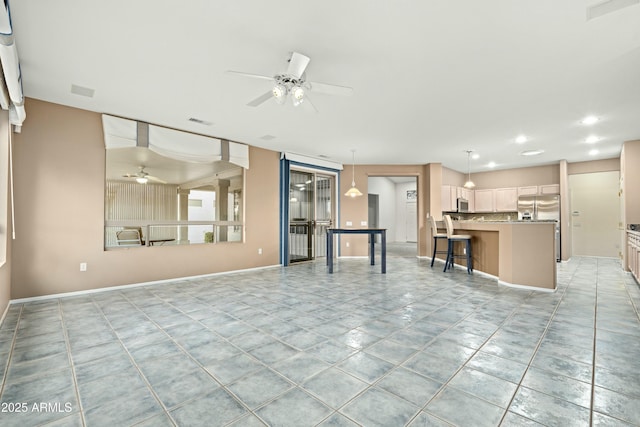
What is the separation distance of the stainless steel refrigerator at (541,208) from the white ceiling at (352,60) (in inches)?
123

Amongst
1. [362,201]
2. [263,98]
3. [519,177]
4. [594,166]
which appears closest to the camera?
[263,98]

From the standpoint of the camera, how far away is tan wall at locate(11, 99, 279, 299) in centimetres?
354

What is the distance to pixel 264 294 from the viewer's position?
390 cm

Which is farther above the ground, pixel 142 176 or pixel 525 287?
pixel 142 176

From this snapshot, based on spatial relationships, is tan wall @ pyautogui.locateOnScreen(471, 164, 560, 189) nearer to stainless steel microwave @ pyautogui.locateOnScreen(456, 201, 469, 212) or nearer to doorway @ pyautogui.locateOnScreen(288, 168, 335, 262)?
stainless steel microwave @ pyautogui.locateOnScreen(456, 201, 469, 212)

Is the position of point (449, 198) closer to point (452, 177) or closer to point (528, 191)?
point (452, 177)

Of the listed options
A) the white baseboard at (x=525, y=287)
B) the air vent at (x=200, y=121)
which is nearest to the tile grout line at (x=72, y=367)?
the air vent at (x=200, y=121)

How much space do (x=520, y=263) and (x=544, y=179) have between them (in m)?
5.17

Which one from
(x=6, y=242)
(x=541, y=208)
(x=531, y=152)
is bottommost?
(x=6, y=242)

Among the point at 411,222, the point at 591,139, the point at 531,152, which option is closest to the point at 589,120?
the point at 591,139

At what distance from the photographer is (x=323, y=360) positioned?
204 cm

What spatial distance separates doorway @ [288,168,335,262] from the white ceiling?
2.31 m

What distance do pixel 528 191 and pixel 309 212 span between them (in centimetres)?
619

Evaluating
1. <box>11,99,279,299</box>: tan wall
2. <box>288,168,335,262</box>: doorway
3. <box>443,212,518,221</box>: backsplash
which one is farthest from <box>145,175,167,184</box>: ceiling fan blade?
<box>443,212,518,221</box>: backsplash
